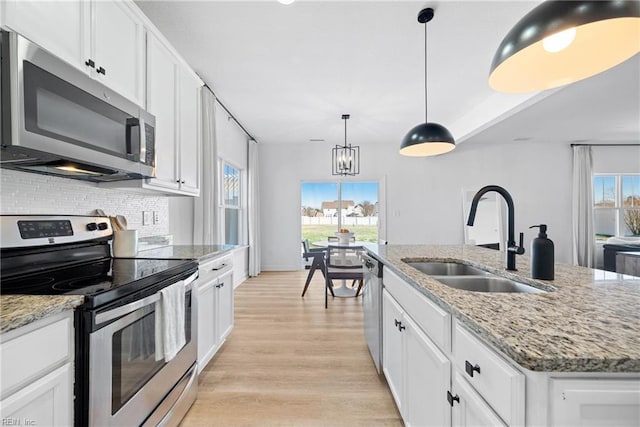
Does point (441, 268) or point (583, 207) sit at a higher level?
point (583, 207)

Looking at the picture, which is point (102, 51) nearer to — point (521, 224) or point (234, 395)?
point (234, 395)

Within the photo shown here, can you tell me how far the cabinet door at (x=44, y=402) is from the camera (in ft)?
2.48

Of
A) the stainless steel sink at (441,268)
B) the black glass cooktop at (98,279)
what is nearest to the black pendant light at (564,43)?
the stainless steel sink at (441,268)

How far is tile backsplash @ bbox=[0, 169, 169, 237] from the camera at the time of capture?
1.36 metres

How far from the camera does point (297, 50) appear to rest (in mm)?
2562

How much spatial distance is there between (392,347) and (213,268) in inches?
53.4

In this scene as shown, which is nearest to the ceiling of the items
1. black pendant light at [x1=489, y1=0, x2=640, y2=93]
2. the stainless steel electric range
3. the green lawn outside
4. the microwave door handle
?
the microwave door handle

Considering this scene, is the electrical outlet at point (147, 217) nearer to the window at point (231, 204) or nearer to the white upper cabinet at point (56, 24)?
the white upper cabinet at point (56, 24)

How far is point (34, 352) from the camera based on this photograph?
812 millimetres

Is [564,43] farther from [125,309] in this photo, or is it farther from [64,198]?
[64,198]

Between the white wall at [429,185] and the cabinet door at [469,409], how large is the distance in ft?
16.6

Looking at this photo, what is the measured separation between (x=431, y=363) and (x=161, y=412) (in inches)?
50.9

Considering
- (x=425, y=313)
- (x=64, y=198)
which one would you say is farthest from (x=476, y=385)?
(x=64, y=198)

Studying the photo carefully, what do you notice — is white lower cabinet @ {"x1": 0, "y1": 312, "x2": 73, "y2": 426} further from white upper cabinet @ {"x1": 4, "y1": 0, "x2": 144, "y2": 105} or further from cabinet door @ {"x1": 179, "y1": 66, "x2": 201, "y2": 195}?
cabinet door @ {"x1": 179, "y1": 66, "x2": 201, "y2": 195}
